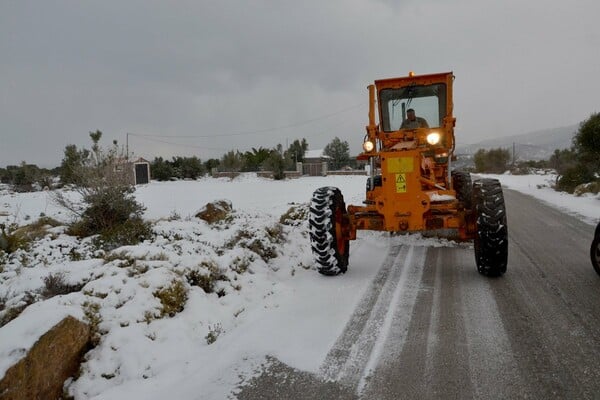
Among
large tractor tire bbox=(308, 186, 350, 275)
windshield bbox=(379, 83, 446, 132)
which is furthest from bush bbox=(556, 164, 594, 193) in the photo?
large tractor tire bbox=(308, 186, 350, 275)

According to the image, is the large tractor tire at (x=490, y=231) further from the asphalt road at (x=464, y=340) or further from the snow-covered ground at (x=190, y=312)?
the snow-covered ground at (x=190, y=312)

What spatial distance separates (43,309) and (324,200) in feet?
11.1

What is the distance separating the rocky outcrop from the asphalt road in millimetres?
1290

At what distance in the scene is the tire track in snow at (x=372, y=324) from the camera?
9.97ft

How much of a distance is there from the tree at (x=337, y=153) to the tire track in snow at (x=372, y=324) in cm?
5299

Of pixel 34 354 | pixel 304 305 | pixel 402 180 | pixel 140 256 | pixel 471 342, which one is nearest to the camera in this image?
pixel 34 354

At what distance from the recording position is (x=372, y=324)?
3.85 metres

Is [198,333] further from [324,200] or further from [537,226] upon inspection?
[537,226]

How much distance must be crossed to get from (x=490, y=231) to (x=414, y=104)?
120 inches

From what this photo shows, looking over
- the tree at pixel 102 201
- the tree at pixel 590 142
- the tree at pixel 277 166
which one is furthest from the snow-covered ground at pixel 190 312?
the tree at pixel 277 166

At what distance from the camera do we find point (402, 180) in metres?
5.19

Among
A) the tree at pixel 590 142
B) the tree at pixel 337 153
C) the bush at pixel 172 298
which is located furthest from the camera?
the tree at pixel 337 153

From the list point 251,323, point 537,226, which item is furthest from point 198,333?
point 537,226

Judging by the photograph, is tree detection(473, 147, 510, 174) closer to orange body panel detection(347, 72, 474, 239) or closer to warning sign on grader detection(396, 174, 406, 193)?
orange body panel detection(347, 72, 474, 239)
